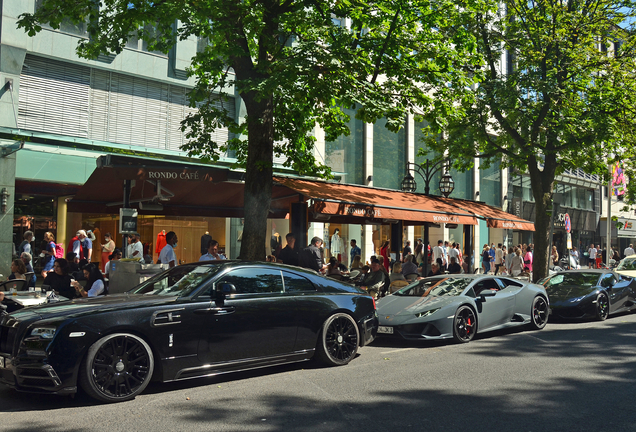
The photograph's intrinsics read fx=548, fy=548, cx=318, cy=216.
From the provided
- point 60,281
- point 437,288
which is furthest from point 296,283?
point 60,281

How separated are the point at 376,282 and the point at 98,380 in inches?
320

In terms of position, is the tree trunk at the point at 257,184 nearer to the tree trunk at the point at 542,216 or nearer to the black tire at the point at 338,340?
the black tire at the point at 338,340

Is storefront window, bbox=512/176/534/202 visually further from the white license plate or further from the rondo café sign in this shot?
the white license plate

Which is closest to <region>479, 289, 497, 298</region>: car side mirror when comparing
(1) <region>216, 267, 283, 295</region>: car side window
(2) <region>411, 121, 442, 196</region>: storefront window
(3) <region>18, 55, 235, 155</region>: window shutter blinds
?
(1) <region>216, 267, 283, 295</region>: car side window

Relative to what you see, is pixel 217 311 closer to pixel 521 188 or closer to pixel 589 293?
pixel 589 293

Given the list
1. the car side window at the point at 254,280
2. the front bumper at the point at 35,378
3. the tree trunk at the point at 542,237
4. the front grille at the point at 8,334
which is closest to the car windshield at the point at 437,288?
the car side window at the point at 254,280

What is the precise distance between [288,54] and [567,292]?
27.7ft

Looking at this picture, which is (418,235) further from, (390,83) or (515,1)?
(390,83)

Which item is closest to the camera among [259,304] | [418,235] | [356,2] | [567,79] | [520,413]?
[520,413]

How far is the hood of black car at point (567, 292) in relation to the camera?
41.4 feet

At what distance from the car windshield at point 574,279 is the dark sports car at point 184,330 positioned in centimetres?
771

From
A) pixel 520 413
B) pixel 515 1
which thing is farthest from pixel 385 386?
pixel 515 1

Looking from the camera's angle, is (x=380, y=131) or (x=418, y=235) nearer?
(x=380, y=131)

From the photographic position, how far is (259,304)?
664cm
